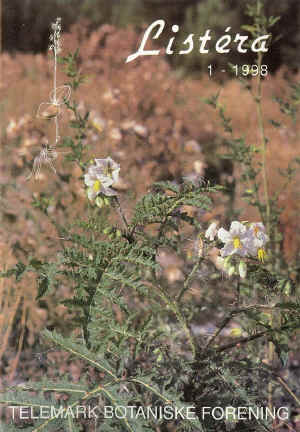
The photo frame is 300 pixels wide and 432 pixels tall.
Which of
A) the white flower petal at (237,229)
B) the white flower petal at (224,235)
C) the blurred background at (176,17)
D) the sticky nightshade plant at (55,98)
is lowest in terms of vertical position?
the white flower petal at (224,235)

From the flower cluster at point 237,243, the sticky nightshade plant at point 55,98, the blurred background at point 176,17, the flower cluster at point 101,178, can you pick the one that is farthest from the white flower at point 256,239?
the blurred background at point 176,17

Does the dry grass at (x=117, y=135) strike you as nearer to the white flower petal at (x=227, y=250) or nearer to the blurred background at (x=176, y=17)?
the white flower petal at (x=227, y=250)

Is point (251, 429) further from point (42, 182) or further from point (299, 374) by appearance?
point (42, 182)

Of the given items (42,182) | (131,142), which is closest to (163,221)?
(42,182)

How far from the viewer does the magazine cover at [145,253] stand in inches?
41.0

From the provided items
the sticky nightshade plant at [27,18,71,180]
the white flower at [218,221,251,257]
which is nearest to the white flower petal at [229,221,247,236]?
the white flower at [218,221,251,257]

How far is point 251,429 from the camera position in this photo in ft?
3.89

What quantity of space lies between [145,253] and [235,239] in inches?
6.7

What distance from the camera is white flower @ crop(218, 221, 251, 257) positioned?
1092 mm

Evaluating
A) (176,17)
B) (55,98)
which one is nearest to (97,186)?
(55,98)

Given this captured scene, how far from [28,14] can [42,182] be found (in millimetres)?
5173

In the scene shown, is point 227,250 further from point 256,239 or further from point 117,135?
point 117,135

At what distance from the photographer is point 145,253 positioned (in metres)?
1.09

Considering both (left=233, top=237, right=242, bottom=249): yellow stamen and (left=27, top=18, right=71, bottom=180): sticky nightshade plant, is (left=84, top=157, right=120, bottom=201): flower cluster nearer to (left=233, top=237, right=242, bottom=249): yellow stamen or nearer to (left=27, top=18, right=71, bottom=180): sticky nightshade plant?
(left=233, top=237, right=242, bottom=249): yellow stamen
